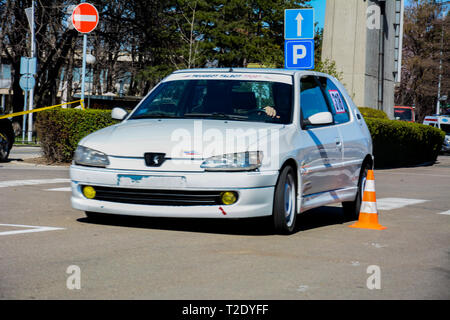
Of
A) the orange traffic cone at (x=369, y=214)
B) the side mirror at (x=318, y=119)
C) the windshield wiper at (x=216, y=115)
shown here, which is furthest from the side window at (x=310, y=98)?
the orange traffic cone at (x=369, y=214)

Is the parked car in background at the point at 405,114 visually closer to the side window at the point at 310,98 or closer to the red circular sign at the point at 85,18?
the red circular sign at the point at 85,18

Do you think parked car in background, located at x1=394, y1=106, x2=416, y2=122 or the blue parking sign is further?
parked car in background, located at x1=394, y1=106, x2=416, y2=122

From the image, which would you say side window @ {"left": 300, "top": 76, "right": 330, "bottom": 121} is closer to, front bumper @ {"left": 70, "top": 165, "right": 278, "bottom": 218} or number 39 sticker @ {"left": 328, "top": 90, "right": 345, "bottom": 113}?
number 39 sticker @ {"left": 328, "top": 90, "right": 345, "bottom": 113}

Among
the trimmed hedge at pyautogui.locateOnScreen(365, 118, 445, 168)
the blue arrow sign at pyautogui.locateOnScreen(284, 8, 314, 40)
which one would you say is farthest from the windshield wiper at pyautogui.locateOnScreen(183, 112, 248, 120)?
the trimmed hedge at pyautogui.locateOnScreen(365, 118, 445, 168)

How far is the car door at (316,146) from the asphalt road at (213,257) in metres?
0.50

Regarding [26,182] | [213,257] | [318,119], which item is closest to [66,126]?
[26,182]

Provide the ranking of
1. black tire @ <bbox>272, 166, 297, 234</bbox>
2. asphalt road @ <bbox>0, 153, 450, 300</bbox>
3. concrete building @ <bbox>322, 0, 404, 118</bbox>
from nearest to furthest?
asphalt road @ <bbox>0, 153, 450, 300</bbox>, black tire @ <bbox>272, 166, 297, 234</bbox>, concrete building @ <bbox>322, 0, 404, 118</bbox>

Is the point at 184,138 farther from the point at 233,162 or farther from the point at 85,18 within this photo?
the point at 85,18

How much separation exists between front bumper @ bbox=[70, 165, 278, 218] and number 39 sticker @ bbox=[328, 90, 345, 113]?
244cm

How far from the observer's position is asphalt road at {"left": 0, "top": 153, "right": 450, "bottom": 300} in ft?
16.6

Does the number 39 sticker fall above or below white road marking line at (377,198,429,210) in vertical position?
above

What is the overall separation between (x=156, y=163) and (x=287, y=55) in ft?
28.1

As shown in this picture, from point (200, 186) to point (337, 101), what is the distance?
3061 mm
